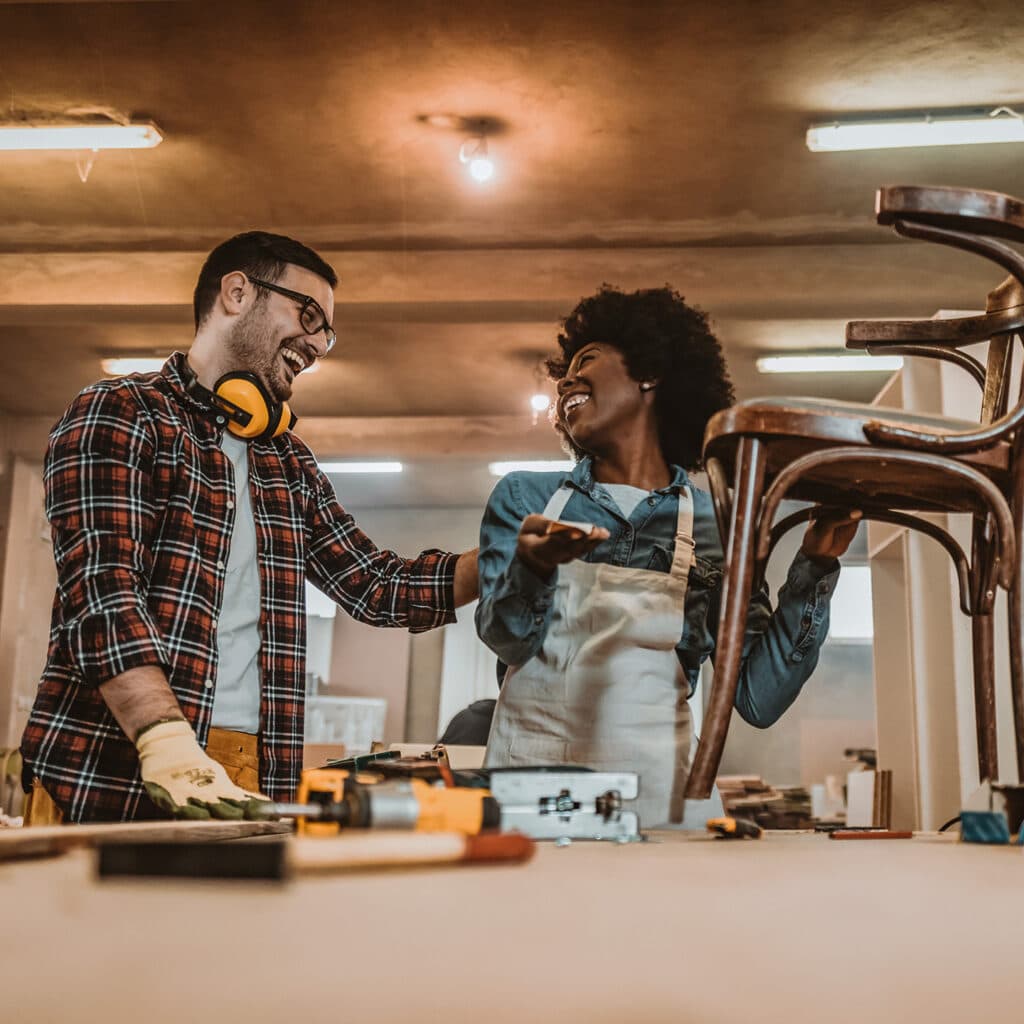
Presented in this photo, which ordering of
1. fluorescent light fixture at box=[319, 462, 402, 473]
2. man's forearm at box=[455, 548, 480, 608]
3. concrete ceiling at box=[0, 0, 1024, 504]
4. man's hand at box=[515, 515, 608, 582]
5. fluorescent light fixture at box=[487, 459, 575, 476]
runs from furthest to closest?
fluorescent light fixture at box=[319, 462, 402, 473]
fluorescent light fixture at box=[487, 459, 575, 476]
concrete ceiling at box=[0, 0, 1024, 504]
man's forearm at box=[455, 548, 480, 608]
man's hand at box=[515, 515, 608, 582]

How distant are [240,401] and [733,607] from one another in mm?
1079

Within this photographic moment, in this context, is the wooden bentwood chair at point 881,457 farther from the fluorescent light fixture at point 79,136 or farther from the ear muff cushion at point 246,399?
the fluorescent light fixture at point 79,136

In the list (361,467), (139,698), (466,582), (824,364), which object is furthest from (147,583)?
(361,467)

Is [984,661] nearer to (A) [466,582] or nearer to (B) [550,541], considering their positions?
(B) [550,541]

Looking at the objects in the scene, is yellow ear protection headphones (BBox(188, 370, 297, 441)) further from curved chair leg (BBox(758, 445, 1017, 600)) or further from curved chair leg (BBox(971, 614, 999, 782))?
curved chair leg (BBox(971, 614, 999, 782))

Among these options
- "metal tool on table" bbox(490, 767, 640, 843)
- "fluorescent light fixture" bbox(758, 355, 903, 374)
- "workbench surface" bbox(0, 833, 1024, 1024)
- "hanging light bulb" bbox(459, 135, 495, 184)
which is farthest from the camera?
"fluorescent light fixture" bbox(758, 355, 903, 374)

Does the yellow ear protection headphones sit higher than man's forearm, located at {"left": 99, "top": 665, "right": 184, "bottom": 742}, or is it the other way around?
the yellow ear protection headphones

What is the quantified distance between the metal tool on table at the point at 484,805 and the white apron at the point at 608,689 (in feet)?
1.87

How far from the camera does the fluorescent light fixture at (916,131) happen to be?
504 centimetres

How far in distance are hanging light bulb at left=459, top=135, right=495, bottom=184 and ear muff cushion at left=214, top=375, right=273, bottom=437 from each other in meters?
3.51

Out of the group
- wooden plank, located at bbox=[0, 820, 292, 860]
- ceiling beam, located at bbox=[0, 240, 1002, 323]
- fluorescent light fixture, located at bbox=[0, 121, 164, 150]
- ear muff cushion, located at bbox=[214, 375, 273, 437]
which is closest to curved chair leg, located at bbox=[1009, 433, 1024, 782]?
wooden plank, located at bbox=[0, 820, 292, 860]

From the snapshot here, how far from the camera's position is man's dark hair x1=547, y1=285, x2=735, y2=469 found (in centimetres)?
213

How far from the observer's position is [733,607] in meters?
1.45

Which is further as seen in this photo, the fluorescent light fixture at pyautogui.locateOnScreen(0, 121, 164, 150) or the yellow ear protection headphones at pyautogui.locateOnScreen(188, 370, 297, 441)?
the fluorescent light fixture at pyautogui.locateOnScreen(0, 121, 164, 150)
